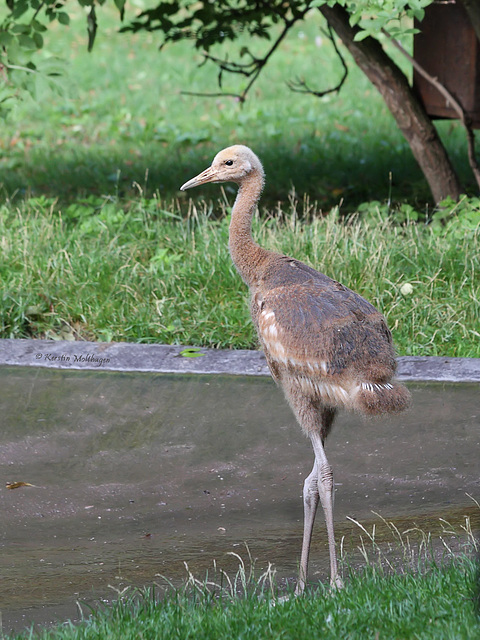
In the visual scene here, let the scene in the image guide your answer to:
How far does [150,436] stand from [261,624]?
6.26 ft

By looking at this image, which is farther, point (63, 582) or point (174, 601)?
point (63, 582)

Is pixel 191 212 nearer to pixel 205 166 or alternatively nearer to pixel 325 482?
pixel 205 166

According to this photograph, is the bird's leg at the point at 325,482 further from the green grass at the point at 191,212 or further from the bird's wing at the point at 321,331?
the green grass at the point at 191,212

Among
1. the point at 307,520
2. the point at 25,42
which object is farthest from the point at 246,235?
the point at 25,42

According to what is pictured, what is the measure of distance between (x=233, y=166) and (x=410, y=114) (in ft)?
12.1

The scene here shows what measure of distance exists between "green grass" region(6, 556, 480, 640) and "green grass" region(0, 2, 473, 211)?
4024 millimetres

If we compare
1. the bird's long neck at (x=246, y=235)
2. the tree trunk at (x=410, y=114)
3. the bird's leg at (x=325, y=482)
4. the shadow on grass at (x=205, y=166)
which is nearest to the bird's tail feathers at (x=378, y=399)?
the bird's leg at (x=325, y=482)

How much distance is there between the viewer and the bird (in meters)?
3.52

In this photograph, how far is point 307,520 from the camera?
365 cm

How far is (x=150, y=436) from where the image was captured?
475 cm

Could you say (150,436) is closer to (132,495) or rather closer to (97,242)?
(132,495)

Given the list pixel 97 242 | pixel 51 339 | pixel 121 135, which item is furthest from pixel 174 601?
pixel 121 135

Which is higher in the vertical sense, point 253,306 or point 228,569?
point 253,306

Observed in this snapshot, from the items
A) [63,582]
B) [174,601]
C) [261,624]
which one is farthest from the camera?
[63,582]
